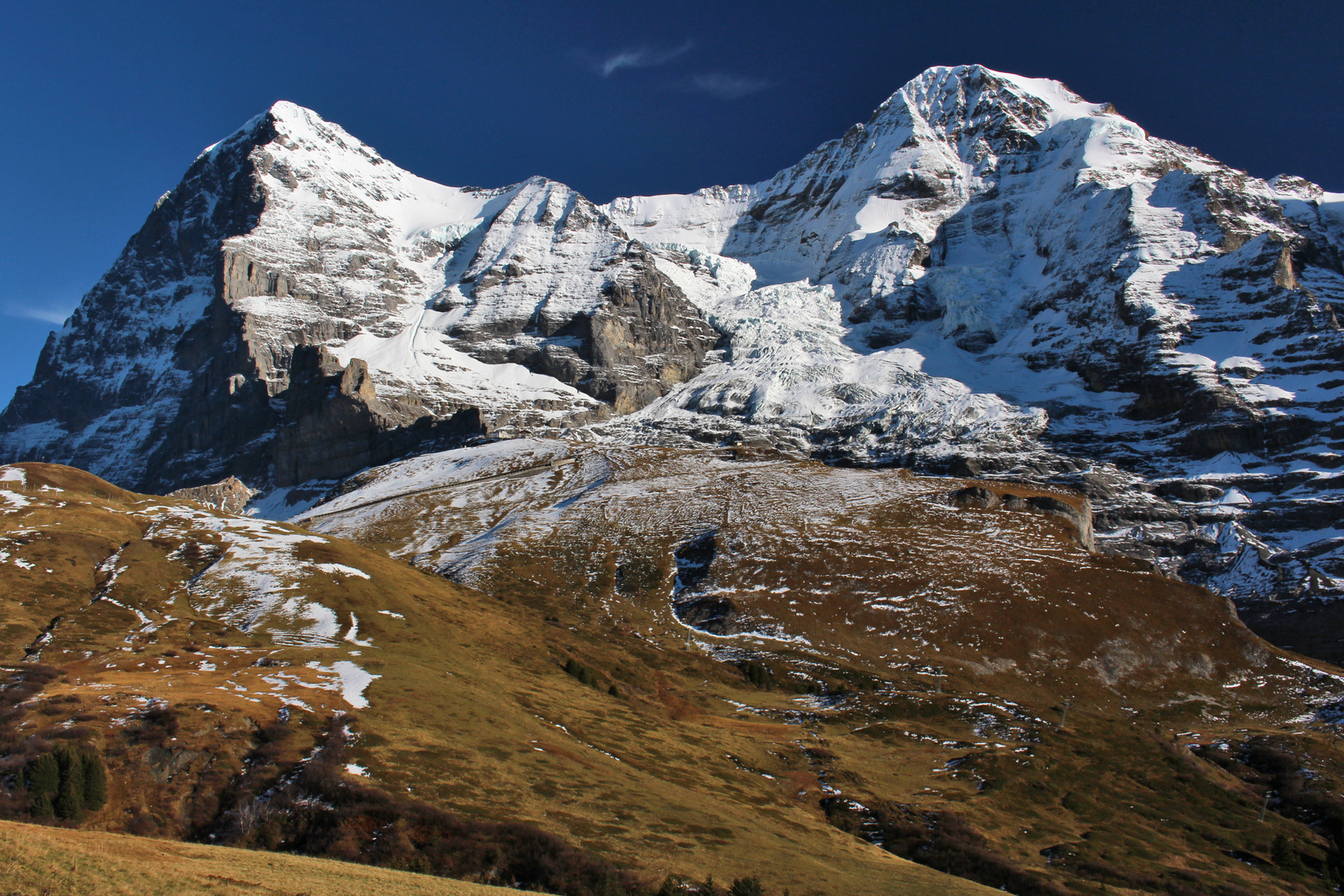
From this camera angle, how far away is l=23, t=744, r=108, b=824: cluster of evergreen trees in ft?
118

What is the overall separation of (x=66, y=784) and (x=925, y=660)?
351 ft

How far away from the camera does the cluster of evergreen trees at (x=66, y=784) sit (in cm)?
3591

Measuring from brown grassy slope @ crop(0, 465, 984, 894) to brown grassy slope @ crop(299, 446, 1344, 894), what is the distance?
1675mm

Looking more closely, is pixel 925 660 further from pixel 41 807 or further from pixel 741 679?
pixel 41 807

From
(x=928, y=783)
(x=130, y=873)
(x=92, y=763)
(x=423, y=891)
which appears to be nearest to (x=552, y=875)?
(x=423, y=891)

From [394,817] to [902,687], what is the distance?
268 ft

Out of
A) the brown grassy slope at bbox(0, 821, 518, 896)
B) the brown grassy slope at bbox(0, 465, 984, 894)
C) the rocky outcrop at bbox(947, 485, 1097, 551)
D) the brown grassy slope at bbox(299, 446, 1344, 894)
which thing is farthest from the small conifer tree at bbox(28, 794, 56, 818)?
the rocky outcrop at bbox(947, 485, 1097, 551)

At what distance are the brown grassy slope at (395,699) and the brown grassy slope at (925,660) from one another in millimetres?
1675

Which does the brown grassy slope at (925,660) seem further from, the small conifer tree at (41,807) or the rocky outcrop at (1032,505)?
the small conifer tree at (41,807)

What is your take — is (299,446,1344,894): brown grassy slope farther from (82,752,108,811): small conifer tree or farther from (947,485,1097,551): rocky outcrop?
(82,752,108,811): small conifer tree

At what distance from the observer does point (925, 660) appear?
389ft

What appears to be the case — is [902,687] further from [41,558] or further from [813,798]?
[41,558]

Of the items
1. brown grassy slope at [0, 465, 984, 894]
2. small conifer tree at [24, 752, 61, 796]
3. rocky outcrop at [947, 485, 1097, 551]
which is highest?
rocky outcrop at [947, 485, 1097, 551]

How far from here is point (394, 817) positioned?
37500 millimetres
